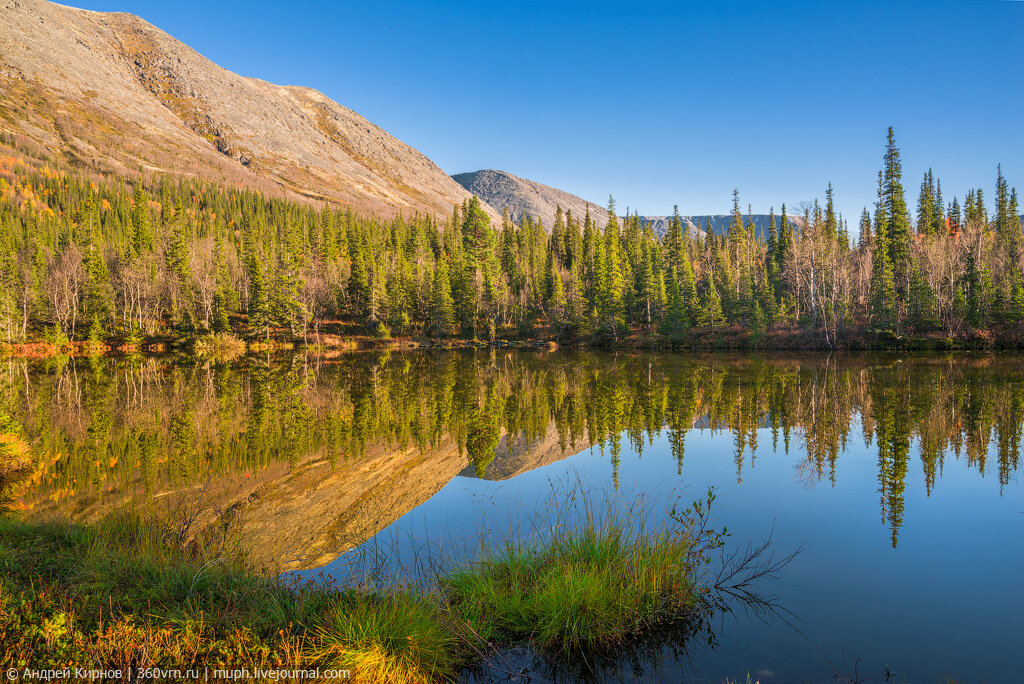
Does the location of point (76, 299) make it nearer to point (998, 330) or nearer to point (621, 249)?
point (621, 249)

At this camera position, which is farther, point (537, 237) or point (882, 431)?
point (537, 237)

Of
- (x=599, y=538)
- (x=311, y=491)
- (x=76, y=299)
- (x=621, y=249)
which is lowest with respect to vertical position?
(x=311, y=491)

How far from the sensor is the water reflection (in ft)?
37.8

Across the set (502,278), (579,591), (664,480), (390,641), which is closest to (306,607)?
(390,641)

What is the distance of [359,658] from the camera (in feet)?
15.2

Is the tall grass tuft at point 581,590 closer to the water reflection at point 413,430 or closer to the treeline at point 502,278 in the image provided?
the water reflection at point 413,430

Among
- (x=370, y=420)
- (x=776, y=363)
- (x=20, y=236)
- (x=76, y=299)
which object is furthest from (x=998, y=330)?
(x=20, y=236)

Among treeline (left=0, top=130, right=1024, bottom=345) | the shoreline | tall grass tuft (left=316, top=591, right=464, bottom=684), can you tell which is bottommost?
tall grass tuft (left=316, top=591, right=464, bottom=684)

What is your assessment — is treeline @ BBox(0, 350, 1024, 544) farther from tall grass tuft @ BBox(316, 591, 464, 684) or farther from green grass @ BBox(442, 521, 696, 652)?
tall grass tuft @ BBox(316, 591, 464, 684)

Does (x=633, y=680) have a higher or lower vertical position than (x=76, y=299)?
lower

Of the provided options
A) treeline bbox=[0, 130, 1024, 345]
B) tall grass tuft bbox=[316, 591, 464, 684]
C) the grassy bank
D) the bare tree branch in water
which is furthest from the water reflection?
treeline bbox=[0, 130, 1024, 345]

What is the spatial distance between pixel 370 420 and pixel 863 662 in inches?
696

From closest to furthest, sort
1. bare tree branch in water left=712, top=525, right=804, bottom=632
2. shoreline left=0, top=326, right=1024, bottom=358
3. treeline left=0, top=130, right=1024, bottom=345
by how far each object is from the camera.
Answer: bare tree branch in water left=712, top=525, right=804, bottom=632 → shoreline left=0, top=326, right=1024, bottom=358 → treeline left=0, top=130, right=1024, bottom=345

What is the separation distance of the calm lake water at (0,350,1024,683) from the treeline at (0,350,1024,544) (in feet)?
0.44
